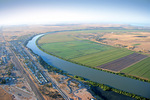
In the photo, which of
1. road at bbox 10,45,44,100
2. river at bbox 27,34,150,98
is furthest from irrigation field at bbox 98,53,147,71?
road at bbox 10,45,44,100

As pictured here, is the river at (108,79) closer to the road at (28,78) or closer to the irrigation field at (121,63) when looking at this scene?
the irrigation field at (121,63)

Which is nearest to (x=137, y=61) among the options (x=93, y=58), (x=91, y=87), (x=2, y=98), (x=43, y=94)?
(x=93, y=58)

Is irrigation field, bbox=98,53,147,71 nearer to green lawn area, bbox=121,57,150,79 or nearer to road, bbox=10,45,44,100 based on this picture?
green lawn area, bbox=121,57,150,79

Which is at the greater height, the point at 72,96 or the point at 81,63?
the point at 81,63

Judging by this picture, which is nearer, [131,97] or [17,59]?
[131,97]

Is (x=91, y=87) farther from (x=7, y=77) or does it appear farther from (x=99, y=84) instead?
(x=7, y=77)

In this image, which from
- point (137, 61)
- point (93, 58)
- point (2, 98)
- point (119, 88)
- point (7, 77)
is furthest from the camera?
point (93, 58)

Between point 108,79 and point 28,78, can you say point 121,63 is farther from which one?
point 28,78

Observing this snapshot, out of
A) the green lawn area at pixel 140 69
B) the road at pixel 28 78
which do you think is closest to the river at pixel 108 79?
the green lawn area at pixel 140 69
